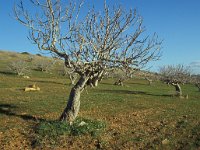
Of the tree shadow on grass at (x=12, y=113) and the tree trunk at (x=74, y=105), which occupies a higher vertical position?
the tree trunk at (x=74, y=105)

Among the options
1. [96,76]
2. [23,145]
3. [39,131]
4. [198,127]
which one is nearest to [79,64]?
[96,76]

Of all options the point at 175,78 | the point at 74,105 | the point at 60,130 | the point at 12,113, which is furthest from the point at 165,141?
the point at 175,78

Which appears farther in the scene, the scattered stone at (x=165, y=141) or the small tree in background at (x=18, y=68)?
the small tree in background at (x=18, y=68)

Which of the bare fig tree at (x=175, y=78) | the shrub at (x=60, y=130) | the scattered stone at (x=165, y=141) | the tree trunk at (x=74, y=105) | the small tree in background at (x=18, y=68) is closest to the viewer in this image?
the shrub at (x=60, y=130)

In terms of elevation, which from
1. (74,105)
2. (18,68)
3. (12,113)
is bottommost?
(12,113)

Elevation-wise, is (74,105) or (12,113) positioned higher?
(74,105)

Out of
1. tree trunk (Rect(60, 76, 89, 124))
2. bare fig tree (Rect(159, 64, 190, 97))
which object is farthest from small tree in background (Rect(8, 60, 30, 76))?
tree trunk (Rect(60, 76, 89, 124))

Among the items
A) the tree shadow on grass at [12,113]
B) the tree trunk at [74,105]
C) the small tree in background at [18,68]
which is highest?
the small tree in background at [18,68]

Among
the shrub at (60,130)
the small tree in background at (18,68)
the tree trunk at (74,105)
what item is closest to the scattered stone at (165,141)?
the shrub at (60,130)

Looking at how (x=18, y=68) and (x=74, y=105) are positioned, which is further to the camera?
(x=18, y=68)

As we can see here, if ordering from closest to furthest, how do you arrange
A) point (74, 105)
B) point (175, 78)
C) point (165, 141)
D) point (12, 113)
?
1. point (165, 141)
2. point (74, 105)
3. point (12, 113)
4. point (175, 78)

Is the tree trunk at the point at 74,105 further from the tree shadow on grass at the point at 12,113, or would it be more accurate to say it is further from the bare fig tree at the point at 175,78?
the bare fig tree at the point at 175,78

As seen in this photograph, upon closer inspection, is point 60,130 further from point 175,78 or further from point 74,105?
point 175,78

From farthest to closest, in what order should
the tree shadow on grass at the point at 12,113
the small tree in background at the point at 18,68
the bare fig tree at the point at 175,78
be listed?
the small tree in background at the point at 18,68
the bare fig tree at the point at 175,78
the tree shadow on grass at the point at 12,113
